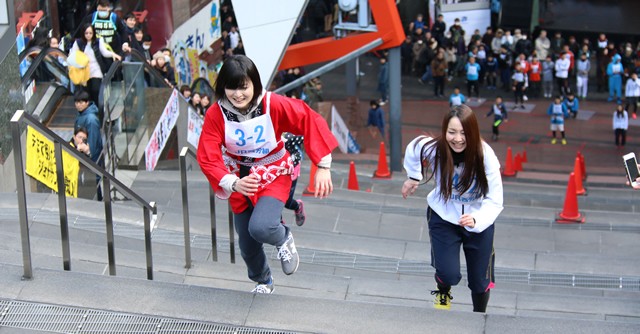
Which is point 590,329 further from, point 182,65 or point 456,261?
point 182,65

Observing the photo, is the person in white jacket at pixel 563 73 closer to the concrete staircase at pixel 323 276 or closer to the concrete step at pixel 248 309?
the concrete staircase at pixel 323 276

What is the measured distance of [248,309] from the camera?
5.81m

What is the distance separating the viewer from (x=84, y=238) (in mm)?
8352

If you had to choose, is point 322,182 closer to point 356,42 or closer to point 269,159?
point 269,159

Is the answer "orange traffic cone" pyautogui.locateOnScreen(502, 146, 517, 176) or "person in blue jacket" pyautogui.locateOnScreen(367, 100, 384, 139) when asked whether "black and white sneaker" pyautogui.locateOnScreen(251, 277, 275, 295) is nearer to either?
"orange traffic cone" pyautogui.locateOnScreen(502, 146, 517, 176)

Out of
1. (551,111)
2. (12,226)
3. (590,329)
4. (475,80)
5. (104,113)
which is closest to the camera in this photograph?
(590,329)

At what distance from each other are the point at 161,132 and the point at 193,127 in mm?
1555

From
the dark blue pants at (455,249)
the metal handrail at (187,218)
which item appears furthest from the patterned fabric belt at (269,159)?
the metal handrail at (187,218)

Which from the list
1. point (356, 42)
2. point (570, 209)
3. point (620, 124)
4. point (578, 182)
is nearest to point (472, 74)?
point (620, 124)

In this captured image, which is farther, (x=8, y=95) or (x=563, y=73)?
(x=563, y=73)

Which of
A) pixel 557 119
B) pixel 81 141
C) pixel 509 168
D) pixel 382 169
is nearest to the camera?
pixel 81 141

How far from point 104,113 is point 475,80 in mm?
15461

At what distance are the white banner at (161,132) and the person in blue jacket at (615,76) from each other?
14.1 m

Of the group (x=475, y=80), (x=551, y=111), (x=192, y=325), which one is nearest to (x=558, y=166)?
(x=551, y=111)
